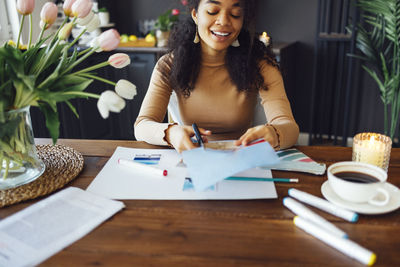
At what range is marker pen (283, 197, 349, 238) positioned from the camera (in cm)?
64

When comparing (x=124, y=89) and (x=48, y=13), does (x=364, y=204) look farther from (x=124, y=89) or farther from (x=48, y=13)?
(x=48, y=13)

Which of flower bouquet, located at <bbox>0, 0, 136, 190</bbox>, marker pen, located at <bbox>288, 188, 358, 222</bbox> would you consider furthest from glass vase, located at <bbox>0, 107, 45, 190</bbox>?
marker pen, located at <bbox>288, 188, 358, 222</bbox>

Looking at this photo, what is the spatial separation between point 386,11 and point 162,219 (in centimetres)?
216

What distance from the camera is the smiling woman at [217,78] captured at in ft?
4.20

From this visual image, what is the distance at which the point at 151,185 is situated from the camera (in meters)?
0.84

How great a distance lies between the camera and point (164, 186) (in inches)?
33.0

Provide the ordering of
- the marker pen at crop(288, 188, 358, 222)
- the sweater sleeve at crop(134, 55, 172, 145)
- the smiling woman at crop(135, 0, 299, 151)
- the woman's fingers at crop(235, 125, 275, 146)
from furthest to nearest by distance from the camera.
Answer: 1. the smiling woman at crop(135, 0, 299, 151)
2. the sweater sleeve at crop(134, 55, 172, 145)
3. the woman's fingers at crop(235, 125, 275, 146)
4. the marker pen at crop(288, 188, 358, 222)

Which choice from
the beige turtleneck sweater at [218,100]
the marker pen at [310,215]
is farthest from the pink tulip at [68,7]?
the marker pen at [310,215]

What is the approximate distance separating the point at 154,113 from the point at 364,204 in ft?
2.52

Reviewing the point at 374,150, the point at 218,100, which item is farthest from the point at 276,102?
the point at 374,150

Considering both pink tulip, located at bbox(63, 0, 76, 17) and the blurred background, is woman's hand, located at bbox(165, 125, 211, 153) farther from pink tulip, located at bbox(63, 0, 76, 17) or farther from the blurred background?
the blurred background

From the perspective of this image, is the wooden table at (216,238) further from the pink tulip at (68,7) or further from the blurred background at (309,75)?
the blurred background at (309,75)

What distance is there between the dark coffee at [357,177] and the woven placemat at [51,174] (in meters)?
0.62

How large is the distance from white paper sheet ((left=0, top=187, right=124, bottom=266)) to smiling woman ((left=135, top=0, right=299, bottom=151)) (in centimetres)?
50
